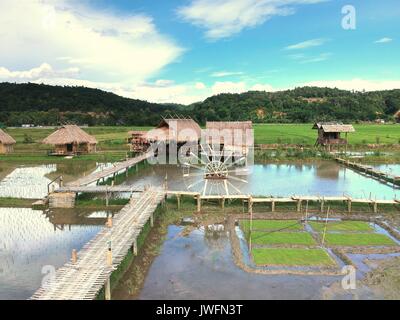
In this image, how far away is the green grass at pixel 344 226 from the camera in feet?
52.4

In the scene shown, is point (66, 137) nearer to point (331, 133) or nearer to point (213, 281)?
point (331, 133)

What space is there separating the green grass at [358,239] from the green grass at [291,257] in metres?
1.30

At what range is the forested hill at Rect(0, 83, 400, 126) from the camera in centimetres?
7069

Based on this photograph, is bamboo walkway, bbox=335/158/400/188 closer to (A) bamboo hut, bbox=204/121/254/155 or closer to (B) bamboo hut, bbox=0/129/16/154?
(A) bamboo hut, bbox=204/121/254/155

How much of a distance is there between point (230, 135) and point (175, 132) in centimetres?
479

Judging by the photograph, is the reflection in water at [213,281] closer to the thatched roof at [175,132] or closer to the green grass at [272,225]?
the green grass at [272,225]

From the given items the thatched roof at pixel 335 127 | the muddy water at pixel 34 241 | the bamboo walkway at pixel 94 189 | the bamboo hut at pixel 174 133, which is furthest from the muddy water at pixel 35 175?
the thatched roof at pixel 335 127

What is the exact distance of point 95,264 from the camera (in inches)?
409

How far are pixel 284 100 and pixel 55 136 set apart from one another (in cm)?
5916

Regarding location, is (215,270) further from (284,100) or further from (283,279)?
(284,100)

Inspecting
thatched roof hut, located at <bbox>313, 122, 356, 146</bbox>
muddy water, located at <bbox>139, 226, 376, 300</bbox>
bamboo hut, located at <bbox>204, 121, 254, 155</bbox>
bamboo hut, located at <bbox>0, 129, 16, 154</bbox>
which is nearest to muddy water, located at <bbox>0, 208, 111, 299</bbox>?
muddy water, located at <bbox>139, 226, 376, 300</bbox>

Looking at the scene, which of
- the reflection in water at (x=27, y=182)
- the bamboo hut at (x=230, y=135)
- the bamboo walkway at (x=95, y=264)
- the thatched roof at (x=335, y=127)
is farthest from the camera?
the thatched roof at (x=335, y=127)

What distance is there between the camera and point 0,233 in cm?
1555
